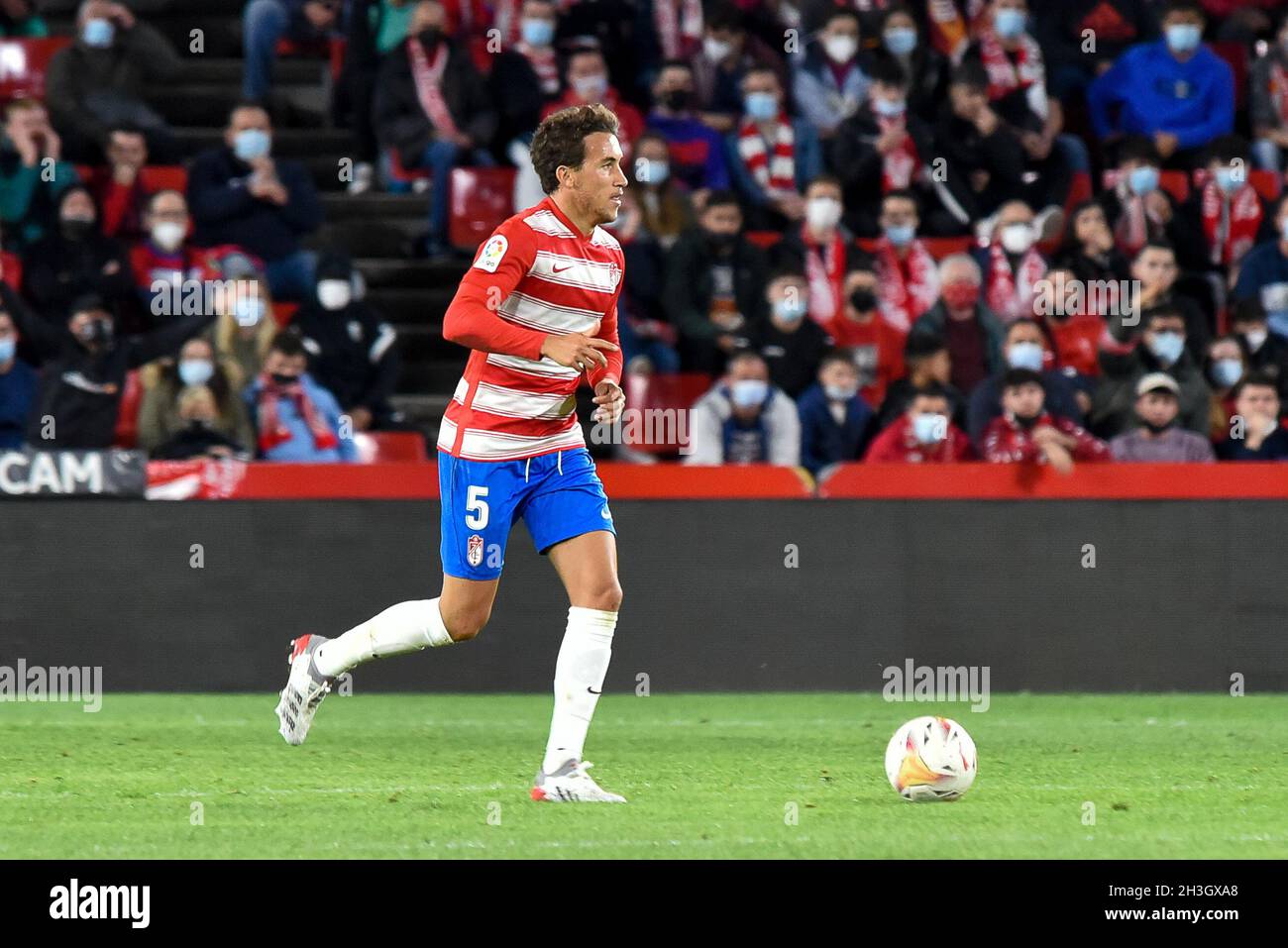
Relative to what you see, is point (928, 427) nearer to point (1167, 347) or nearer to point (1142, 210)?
point (1167, 347)

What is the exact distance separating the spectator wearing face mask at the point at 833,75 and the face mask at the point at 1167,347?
3.07m

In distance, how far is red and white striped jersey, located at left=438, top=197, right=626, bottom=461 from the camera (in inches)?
286

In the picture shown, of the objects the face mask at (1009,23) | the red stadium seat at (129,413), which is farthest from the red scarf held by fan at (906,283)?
the red stadium seat at (129,413)

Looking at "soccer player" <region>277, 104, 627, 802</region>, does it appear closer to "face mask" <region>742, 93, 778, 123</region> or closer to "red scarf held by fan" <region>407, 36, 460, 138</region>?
"face mask" <region>742, 93, 778, 123</region>

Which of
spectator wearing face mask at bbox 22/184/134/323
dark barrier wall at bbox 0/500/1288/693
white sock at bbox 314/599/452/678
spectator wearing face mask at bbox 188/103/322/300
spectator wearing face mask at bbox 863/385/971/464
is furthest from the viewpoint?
spectator wearing face mask at bbox 188/103/322/300

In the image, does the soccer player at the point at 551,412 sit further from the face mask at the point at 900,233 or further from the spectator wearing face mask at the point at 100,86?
the spectator wearing face mask at the point at 100,86

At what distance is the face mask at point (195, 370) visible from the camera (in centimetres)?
1276

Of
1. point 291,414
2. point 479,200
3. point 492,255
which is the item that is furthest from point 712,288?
point 492,255

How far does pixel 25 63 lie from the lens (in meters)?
16.0

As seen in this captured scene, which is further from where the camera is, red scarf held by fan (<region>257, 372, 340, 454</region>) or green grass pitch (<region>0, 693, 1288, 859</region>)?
red scarf held by fan (<region>257, 372, 340, 454</region>)

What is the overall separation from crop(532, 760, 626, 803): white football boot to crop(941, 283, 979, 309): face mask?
6731 millimetres

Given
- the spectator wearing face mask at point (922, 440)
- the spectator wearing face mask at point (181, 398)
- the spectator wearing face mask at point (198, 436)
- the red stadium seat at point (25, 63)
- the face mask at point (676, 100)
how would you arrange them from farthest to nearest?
the red stadium seat at point (25, 63) → the face mask at point (676, 100) → the spectator wearing face mask at point (181, 398) → the spectator wearing face mask at point (922, 440) → the spectator wearing face mask at point (198, 436)

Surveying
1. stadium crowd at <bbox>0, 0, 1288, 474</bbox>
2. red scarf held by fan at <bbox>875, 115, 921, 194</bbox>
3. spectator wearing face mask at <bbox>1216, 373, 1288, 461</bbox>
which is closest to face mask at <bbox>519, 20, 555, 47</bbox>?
stadium crowd at <bbox>0, 0, 1288, 474</bbox>

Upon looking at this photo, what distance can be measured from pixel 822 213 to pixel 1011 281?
4.13 feet
